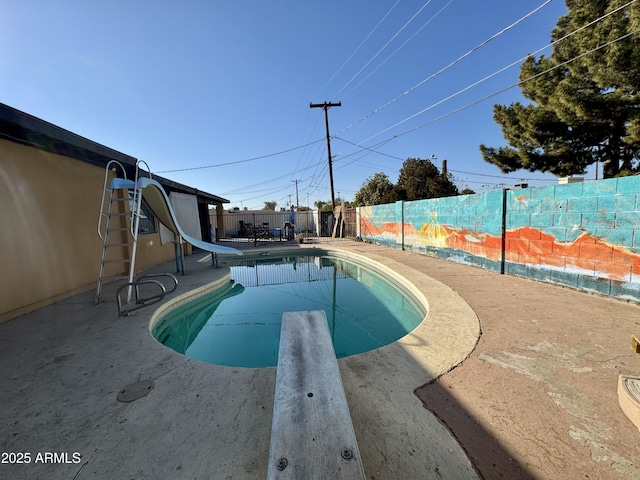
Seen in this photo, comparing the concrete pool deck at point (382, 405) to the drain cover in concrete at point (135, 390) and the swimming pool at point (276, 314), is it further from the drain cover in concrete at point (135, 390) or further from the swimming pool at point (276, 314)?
the swimming pool at point (276, 314)

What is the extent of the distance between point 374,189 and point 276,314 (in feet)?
82.2

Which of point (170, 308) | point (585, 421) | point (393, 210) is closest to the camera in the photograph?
point (585, 421)

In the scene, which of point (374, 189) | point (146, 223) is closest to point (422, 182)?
point (374, 189)

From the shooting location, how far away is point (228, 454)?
1551 mm

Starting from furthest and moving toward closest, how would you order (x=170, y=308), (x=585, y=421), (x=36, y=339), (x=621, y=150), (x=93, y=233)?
(x=621, y=150), (x=93, y=233), (x=170, y=308), (x=36, y=339), (x=585, y=421)

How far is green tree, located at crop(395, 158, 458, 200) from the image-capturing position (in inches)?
791

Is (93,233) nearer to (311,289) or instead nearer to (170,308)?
(170,308)

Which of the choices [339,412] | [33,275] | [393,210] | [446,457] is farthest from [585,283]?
[33,275]

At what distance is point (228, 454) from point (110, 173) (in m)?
7.33

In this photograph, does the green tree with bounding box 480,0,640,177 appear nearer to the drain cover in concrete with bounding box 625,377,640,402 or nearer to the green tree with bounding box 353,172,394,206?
the drain cover in concrete with bounding box 625,377,640,402

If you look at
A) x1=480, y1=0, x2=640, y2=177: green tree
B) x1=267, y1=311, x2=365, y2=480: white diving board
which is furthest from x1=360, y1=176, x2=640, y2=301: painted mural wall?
x1=267, y1=311, x2=365, y2=480: white diving board

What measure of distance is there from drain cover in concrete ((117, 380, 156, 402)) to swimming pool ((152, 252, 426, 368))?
120cm

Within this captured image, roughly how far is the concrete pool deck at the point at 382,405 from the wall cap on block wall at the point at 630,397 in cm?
6

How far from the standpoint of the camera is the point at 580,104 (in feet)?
28.2
